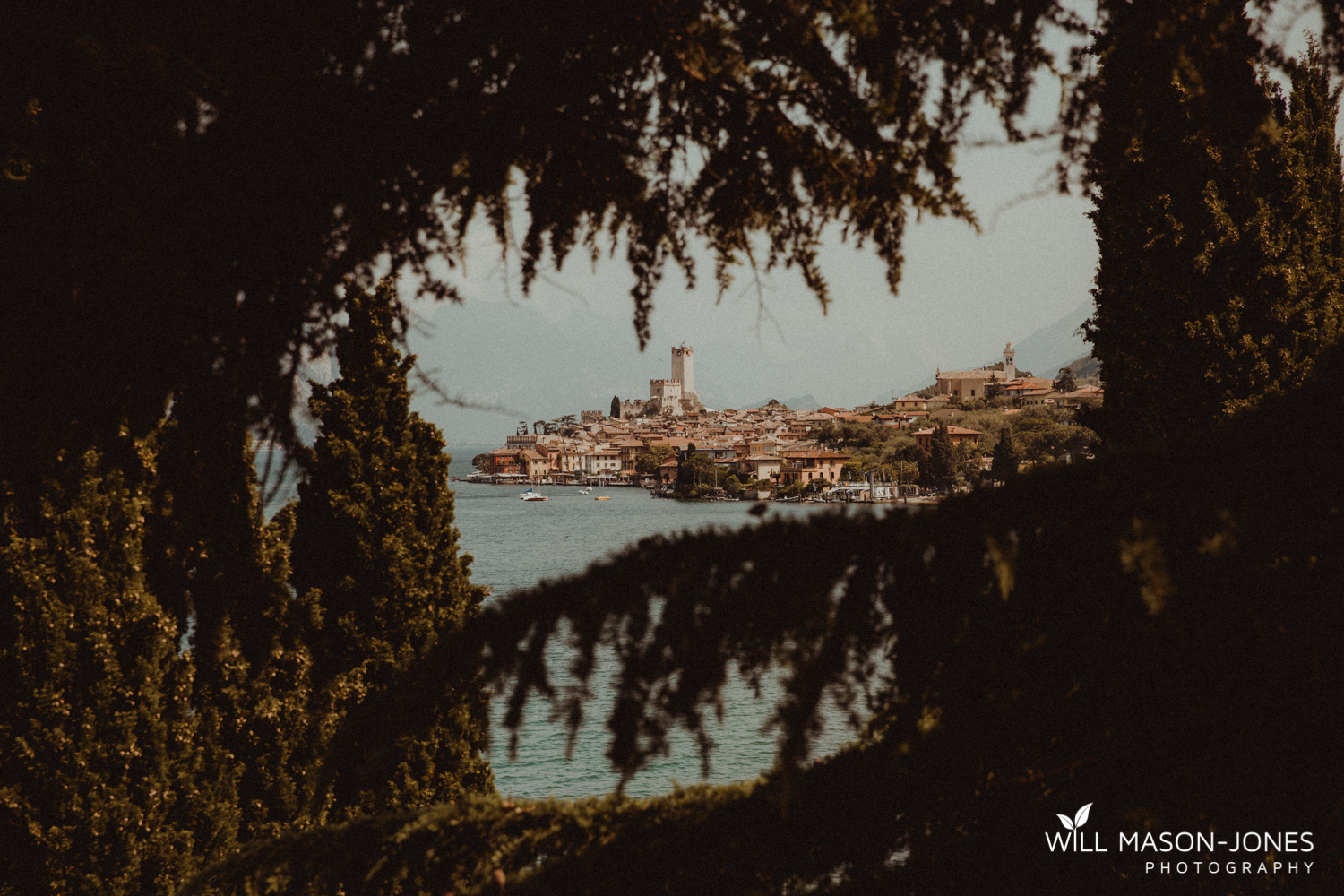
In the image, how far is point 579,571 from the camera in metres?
1.95

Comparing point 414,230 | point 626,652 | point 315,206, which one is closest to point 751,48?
point 414,230

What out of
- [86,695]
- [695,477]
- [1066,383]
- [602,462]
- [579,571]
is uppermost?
[1066,383]

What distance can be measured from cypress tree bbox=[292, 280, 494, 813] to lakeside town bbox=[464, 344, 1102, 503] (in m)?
3.20

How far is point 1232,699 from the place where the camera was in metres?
1.82

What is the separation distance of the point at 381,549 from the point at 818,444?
62.4 meters

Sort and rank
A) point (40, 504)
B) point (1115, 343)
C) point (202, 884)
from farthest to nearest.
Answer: point (1115, 343)
point (40, 504)
point (202, 884)

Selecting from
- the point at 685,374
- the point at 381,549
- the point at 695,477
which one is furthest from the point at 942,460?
the point at 685,374

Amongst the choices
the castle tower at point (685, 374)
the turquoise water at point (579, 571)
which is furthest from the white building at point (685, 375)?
the turquoise water at point (579, 571)

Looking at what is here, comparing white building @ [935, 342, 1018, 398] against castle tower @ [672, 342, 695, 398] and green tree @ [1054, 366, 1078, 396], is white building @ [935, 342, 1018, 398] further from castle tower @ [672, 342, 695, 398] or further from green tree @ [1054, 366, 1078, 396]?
castle tower @ [672, 342, 695, 398]

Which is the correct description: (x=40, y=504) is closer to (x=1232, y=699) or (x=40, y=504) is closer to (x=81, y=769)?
(x=81, y=769)

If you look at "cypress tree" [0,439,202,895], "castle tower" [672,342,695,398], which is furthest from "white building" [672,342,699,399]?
"cypress tree" [0,439,202,895]

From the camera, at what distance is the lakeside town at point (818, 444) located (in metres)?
36.3

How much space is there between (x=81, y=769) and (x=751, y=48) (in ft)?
19.4

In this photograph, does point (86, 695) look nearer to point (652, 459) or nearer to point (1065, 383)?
point (1065, 383)
